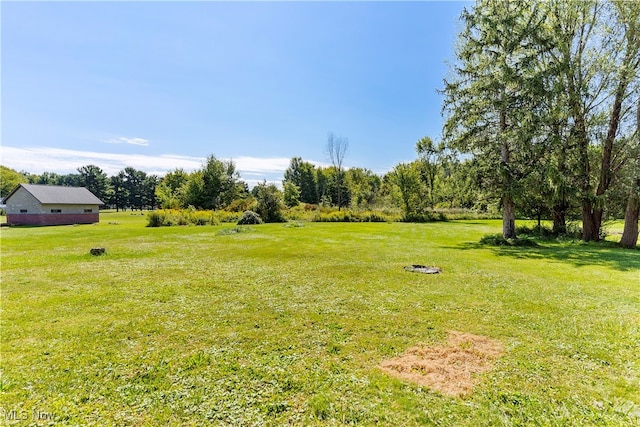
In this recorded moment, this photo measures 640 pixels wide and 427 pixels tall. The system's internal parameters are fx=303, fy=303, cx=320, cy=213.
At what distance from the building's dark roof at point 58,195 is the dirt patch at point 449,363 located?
1605 inches

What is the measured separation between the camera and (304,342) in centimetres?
466

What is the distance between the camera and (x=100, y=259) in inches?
440

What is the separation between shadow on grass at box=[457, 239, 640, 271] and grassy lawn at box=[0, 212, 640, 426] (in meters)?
0.61

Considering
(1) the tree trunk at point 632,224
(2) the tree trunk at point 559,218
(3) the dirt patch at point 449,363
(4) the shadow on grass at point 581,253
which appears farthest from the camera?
(2) the tree trunk at point 559,218

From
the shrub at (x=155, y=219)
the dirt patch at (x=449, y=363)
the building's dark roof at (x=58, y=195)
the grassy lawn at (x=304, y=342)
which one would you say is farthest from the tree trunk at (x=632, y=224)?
the building's dark roof at (x=58, y=195)

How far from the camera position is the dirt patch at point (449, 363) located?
3574mm

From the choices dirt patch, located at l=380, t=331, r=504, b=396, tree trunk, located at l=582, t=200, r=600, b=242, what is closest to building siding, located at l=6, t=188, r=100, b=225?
dirt patch, located at l=380, t=331, r=504, b=396

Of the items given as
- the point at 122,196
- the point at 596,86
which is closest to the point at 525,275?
the point at 596,86

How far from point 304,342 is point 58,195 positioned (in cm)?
4174

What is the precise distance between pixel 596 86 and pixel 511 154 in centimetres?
491

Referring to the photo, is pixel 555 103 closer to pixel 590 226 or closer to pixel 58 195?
pixel 590 226

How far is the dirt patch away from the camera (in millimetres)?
3574

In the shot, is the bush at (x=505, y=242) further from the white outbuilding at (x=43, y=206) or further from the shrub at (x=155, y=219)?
the white outbuilding at (x=43, y=206)

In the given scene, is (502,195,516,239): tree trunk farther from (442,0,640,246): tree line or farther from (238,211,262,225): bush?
(238,211,262,225): bush
